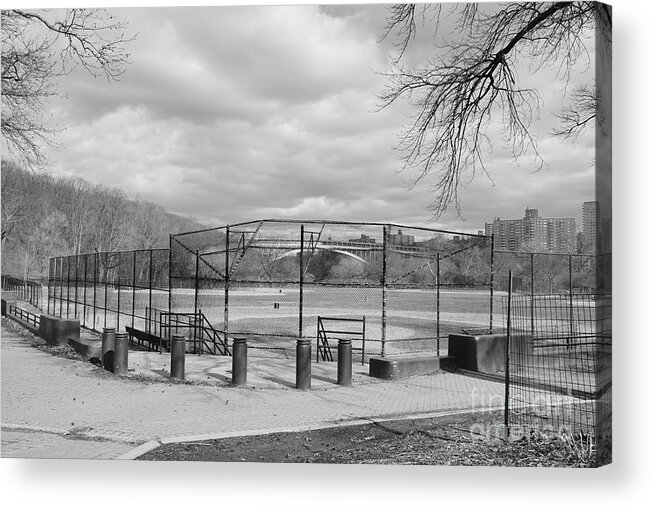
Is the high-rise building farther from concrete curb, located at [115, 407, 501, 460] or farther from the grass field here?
the grass field

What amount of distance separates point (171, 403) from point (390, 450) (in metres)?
3.00

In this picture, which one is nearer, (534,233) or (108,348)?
(534,233)

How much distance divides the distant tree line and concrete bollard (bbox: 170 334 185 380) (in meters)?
2.29

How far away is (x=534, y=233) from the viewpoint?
7.22 meters

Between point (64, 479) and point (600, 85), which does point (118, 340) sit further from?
point (600, 85)

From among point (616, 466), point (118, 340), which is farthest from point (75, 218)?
point (616, 466)

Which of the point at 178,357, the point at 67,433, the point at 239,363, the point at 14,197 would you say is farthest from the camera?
the point at 178,357

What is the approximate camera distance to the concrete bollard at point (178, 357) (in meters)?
8.73

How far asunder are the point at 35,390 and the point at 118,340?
62.7 inches

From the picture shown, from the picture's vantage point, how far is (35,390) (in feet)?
25.1

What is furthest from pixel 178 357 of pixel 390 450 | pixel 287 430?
pixel 390 450

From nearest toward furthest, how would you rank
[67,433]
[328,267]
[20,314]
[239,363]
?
[67,433]
[239,363]
[20,314]
[328,267]

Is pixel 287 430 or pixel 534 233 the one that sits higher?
pixel 534 233

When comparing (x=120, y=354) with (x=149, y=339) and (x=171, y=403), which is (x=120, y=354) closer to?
(x=171, y=403)
